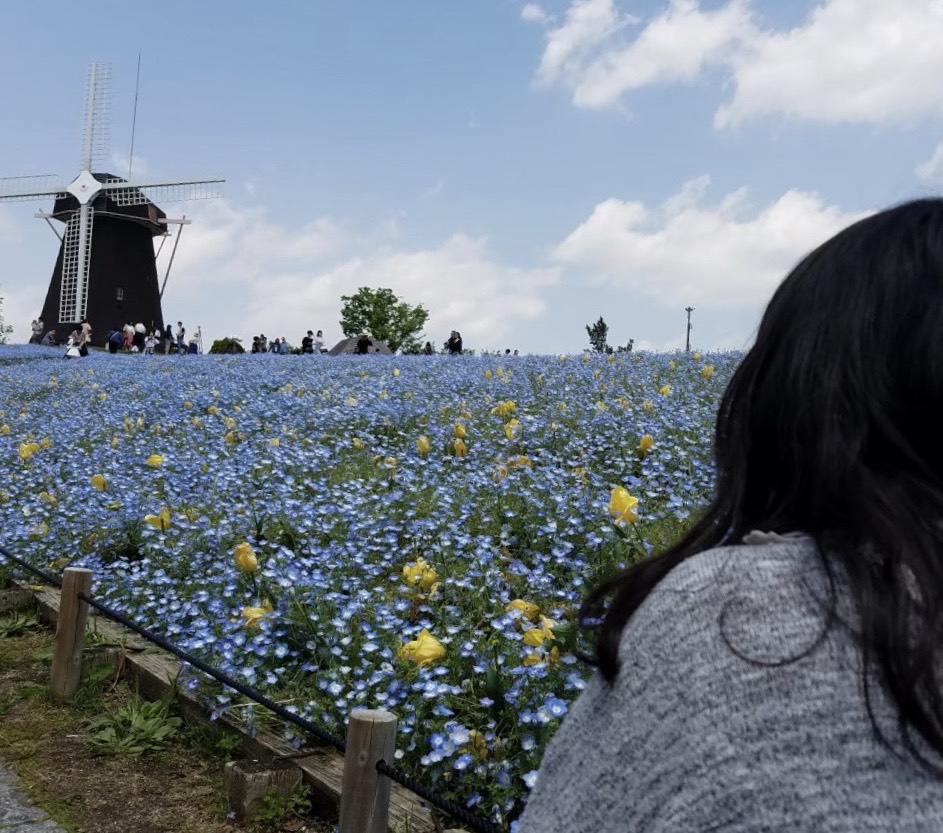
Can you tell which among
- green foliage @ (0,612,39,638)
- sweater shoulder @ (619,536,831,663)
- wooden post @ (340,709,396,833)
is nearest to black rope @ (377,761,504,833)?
wooden post @ (340,709,396,833)

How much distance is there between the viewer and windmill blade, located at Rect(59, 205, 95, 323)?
3575 cm

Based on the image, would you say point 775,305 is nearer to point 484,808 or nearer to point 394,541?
point 484,808

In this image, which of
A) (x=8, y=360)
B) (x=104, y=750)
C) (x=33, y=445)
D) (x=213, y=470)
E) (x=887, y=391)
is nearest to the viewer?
(x=887, y=391)

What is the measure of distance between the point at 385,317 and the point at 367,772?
173ft

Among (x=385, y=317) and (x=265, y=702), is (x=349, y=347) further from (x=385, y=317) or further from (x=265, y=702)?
(x=265, y=702)

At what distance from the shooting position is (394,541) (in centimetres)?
506

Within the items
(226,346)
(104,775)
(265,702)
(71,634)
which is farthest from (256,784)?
(226,346)

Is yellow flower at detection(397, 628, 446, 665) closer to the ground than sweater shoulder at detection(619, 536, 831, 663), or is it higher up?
closer to the ground

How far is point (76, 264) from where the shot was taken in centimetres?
3616

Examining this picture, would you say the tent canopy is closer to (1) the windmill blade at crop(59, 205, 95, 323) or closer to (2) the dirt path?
(1) the windmill blade at crop(59, 205, 95, 323)

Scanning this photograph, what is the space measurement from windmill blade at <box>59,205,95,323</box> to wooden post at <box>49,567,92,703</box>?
110 feet

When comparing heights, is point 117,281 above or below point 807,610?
above

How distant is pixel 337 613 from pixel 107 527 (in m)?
2.79

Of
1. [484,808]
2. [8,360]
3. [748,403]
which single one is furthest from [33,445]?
[8,360]
